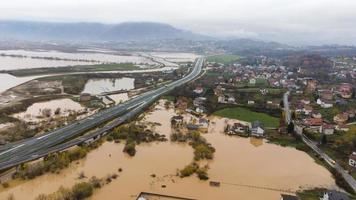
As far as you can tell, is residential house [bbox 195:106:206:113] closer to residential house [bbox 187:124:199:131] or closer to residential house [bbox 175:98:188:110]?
residential house [bbox 175:98:188:110]

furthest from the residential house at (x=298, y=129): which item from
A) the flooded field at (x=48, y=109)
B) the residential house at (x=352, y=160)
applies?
the flooded field at (x=48, y=109)

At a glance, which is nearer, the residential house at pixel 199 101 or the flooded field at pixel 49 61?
the residential house at pixel 199 101

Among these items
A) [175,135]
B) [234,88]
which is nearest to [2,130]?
[175,135]

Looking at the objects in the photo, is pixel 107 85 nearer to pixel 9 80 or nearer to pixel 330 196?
pixel 9 80

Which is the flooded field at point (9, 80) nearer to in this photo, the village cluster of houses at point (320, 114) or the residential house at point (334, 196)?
the village cluster of houses at point (320, 114)

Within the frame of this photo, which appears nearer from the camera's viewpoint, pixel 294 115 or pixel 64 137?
pixel 64 137

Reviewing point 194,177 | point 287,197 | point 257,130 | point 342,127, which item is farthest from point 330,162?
point 194,177

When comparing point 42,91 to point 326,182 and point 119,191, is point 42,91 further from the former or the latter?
point 326,182
